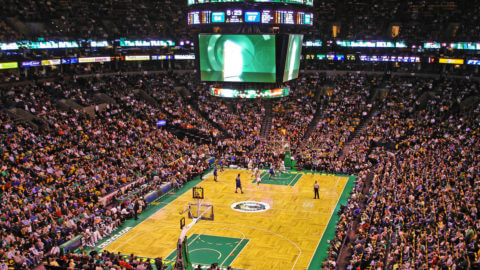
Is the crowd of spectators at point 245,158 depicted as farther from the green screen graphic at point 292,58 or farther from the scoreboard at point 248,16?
the scoreboard at point 248,16

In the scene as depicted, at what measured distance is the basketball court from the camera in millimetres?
23094

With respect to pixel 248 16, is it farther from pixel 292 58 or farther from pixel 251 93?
pixel 251 93

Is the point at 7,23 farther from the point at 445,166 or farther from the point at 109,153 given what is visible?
the point at 445,166

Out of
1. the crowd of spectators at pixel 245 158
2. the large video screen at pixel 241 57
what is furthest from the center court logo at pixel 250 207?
the large video screen at pixel 241 57

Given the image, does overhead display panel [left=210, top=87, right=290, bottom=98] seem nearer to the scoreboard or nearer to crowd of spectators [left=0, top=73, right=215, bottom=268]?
the scoreboard

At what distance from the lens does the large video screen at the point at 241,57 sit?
29.6 meters

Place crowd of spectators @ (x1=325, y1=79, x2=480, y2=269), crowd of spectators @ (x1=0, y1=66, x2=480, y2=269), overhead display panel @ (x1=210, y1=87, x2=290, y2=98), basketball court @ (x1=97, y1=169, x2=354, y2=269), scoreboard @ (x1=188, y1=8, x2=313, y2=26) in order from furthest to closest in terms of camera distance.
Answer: overhead display panel @ (x1=210, y1=87, x2=290, y2=98) < scoreboard @ (x1=188, y1=8, x2=313, y2=26) < basketball court @ (x1=97, y1=169, x2=354, y2=269) < crowd of spectators @ (x1=0, y1=66, x2=480, y2=269) < crowd of spectators @ (x1=325, y1=79, x2=480, y2=269)

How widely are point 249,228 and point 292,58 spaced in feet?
37.8

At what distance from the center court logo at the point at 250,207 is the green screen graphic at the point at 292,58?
7865mm

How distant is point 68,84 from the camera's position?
1720 inches

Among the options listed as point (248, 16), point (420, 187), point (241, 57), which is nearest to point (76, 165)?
point (241, 57)

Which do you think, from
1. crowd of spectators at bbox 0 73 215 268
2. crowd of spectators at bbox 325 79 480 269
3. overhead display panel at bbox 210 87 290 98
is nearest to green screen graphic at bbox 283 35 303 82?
overhead display panel at bbox 210 87 290 98

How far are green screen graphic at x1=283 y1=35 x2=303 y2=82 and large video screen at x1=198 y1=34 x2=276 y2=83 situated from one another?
4.30 feet

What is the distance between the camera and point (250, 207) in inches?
1183
